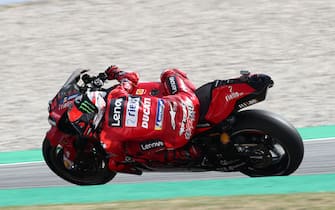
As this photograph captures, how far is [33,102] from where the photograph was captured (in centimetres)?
1203

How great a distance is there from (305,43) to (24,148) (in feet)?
17.6

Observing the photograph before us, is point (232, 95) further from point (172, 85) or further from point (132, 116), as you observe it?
point (132, 116)

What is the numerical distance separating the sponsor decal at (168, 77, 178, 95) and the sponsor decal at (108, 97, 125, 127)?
1.48 feet

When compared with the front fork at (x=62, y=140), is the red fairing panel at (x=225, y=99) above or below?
above

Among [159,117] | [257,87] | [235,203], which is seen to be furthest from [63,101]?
[235,203]

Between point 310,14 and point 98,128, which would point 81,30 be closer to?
point 310,14

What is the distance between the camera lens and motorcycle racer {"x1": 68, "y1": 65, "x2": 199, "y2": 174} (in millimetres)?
6945

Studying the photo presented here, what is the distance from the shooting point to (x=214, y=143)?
6.95 metres

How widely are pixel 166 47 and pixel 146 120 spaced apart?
6838 mm

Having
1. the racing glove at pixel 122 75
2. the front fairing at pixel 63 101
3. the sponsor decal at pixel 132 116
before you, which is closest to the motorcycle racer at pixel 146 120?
the sponsor decal at pixel 132 116

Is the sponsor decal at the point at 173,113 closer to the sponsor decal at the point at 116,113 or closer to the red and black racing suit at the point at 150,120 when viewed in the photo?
the red and black racing suit at the point at 150,120

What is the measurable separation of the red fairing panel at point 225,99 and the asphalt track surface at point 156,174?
0.75m

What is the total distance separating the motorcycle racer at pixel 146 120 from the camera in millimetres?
6945

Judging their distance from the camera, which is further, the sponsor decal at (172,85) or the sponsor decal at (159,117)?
the sponsor decal at (172,85)
